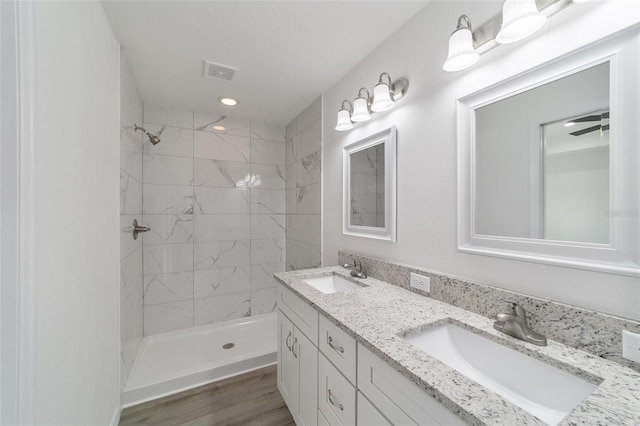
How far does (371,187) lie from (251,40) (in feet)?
3.97

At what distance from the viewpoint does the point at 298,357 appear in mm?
1394

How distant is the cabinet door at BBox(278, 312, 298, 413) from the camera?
1.45 meters

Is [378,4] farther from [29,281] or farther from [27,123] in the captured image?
[29,281]

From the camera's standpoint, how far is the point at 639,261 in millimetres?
671

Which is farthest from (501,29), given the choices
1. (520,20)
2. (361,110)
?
(361,110)

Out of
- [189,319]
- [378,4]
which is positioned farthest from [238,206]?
[378,4]

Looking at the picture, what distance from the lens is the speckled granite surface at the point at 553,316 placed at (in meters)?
0.69

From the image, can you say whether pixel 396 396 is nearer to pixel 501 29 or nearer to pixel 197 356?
pixel 501 29

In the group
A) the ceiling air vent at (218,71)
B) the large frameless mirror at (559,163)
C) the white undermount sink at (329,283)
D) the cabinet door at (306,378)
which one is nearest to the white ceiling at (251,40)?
the ceiling air vent at (218,71)

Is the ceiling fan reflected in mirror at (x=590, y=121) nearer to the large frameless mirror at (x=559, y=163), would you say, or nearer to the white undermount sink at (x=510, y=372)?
the large frameless mirror at (x=559, y=163)

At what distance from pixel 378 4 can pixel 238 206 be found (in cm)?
228

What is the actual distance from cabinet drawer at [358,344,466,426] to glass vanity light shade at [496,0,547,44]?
1207 mm

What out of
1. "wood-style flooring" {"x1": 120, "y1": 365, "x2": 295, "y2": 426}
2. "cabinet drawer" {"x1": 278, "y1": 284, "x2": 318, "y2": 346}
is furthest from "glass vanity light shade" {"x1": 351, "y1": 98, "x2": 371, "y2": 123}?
"wood-style flooring" {"x1": 120, "y1": 365, "x2": 295, "y2": 426}

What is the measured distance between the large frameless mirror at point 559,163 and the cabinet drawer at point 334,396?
31.2 inches
